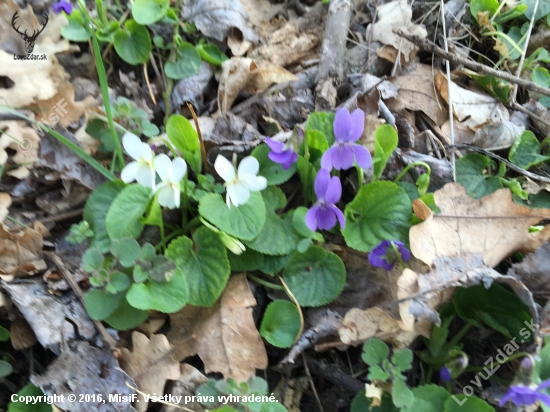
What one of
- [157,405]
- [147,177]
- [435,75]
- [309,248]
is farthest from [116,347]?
[435,75]

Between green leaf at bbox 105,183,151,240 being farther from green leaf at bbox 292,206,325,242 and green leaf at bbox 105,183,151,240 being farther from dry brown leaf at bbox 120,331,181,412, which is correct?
green leaf at bbox 292,206,325,242

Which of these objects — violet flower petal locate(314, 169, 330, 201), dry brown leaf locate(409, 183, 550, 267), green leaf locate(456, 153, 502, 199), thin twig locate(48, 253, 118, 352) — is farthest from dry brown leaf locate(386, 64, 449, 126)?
thin twig locate(48, 253, 118, 352)

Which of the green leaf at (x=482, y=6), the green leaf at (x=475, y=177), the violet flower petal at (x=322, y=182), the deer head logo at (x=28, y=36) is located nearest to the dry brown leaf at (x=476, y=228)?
the green leaf at (x=475, y=177)

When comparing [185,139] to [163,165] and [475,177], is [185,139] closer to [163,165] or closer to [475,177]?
[163,165]

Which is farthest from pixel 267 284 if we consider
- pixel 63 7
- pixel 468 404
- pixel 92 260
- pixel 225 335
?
pixel 63 7

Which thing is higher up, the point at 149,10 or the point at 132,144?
the point at 149,10

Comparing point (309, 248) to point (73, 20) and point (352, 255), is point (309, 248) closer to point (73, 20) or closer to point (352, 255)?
point (352, 255)
